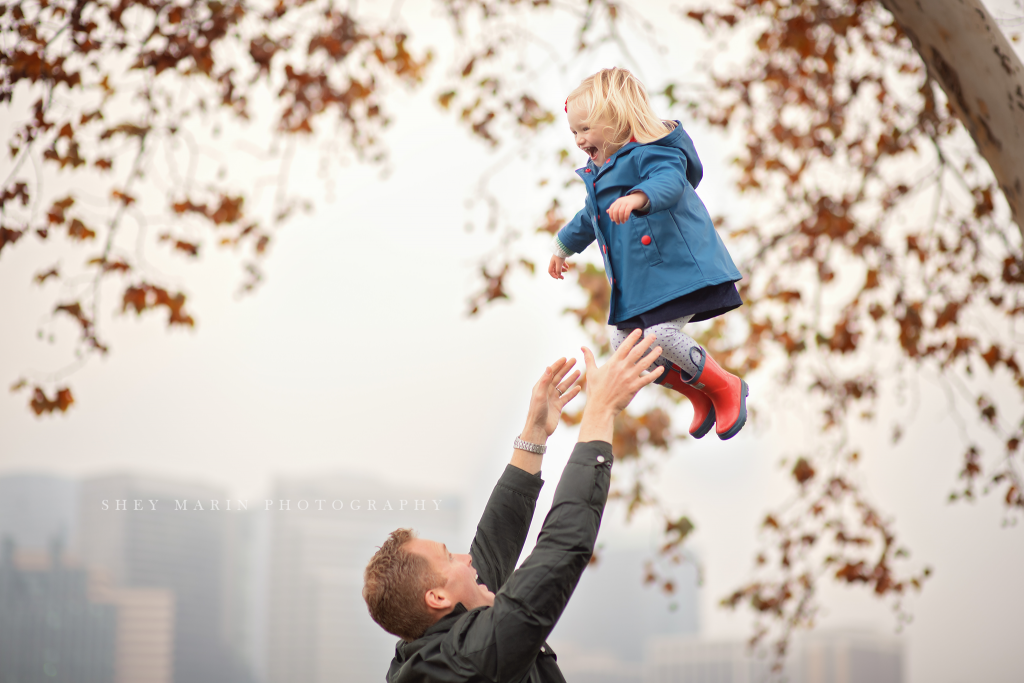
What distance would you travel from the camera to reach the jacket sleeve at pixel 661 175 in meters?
1.81

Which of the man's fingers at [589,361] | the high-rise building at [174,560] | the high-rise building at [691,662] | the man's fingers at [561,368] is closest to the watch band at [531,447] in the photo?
the man's fingers at [561,368]

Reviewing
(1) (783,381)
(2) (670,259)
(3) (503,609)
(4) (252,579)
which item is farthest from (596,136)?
(4) (252,579)

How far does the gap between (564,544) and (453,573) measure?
51 centimetres

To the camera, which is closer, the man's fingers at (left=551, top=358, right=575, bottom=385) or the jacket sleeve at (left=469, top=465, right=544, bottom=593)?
the man's fingers at (left=551, top=358, right=575, bottom=385)

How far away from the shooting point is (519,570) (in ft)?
6.27

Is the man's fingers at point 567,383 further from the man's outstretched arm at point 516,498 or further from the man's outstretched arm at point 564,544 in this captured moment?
the man's outstretched arm at point 564,544

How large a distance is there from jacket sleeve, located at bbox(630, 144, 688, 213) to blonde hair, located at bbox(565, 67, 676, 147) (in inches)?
1.9

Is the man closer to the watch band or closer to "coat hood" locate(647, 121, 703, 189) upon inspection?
the watch band

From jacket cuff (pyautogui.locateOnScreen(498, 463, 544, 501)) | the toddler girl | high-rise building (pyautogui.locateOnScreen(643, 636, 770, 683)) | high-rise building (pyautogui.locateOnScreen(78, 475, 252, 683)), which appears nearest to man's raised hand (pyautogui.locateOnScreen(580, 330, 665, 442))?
the toddler girl

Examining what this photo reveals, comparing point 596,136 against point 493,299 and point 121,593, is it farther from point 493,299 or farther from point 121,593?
point 121,593

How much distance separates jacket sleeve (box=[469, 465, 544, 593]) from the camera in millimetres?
2521

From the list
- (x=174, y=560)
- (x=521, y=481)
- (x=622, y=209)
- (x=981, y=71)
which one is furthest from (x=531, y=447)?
(x=174, y=560)

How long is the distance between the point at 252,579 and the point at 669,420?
1294 centimetres

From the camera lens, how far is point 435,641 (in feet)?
6.93
